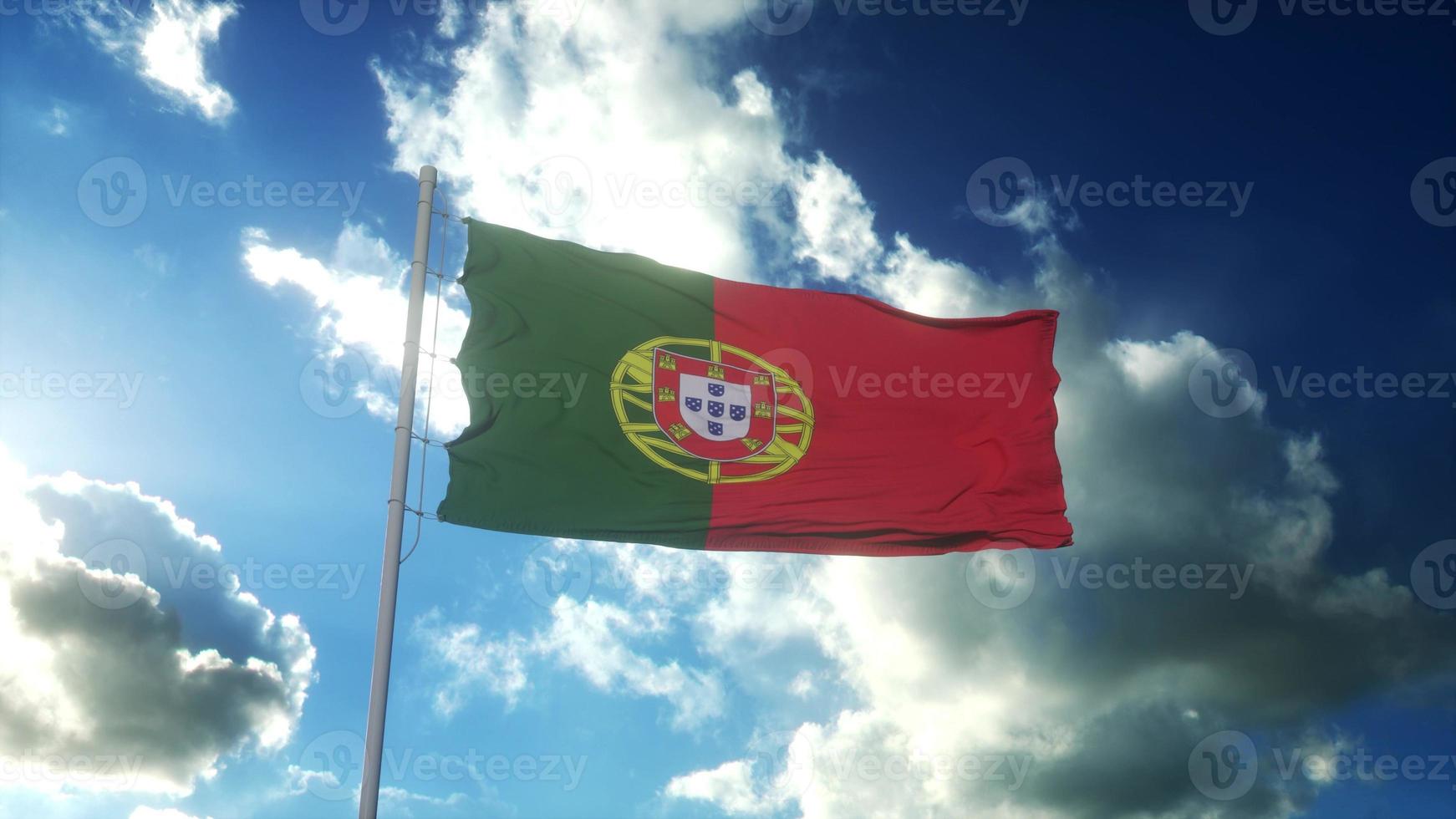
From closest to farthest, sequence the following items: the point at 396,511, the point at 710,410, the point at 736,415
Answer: the point at 396,511, the point at 710,410, the point at 736,415

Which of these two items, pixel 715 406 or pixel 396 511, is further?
pixel 715 406

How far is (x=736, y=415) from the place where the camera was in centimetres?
1698

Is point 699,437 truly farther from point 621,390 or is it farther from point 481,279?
point 481,279

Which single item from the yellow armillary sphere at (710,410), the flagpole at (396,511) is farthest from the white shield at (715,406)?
the flagpole at (396,511)

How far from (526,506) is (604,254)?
4.19m

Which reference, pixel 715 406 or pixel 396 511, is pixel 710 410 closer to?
pixel 715 406

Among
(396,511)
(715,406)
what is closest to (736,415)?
(715,406)

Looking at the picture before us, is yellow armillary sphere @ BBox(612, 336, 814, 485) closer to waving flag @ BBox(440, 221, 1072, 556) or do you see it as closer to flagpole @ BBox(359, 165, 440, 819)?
waving flag @ BBox(440, 221, 1072, 556)

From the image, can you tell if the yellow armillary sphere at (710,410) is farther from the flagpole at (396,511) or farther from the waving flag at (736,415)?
the flagpole at (396,511)

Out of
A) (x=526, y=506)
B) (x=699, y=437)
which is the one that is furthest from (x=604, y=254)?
(x=526, y=506)

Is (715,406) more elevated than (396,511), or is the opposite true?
(715,406)

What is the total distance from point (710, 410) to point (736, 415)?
0.39 meters

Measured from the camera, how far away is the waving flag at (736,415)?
50.2 feet

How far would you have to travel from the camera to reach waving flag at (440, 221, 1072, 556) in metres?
15.3
